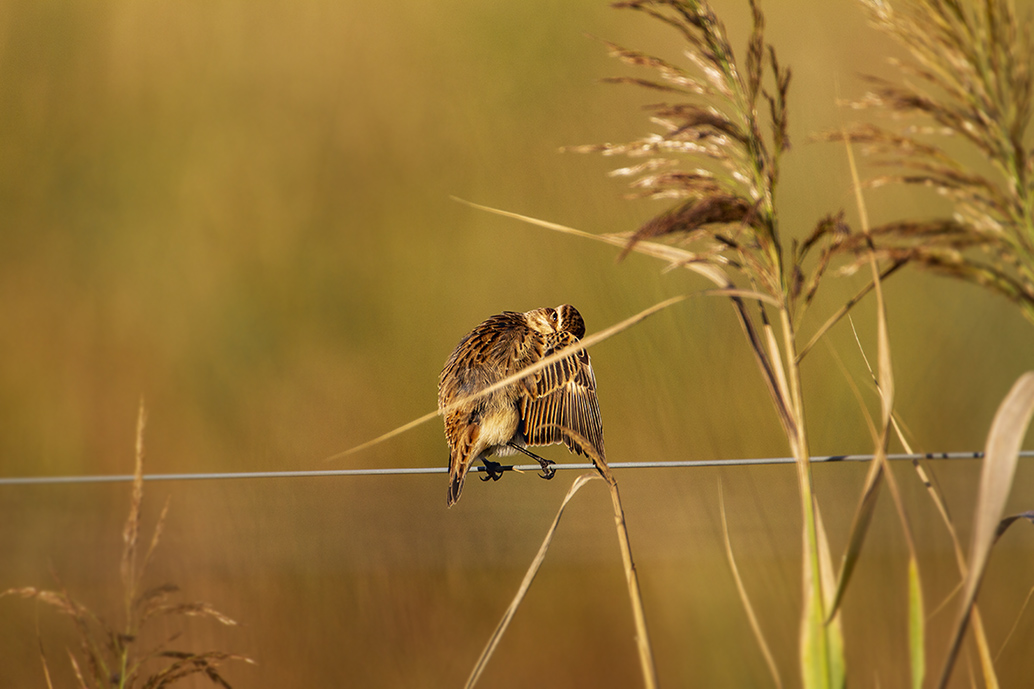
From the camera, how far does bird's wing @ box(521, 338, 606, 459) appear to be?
1.72 metres

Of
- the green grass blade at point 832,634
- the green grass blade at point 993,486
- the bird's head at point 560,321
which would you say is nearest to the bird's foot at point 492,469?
the bird's head at point 560,321

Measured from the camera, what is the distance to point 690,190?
0.84 m

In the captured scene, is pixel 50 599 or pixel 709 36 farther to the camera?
pixel 50 599

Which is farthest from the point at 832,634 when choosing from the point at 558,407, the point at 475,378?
the point at 475,378

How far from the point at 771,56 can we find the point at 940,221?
0.28 metres

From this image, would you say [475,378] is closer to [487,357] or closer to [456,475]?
[487,357]

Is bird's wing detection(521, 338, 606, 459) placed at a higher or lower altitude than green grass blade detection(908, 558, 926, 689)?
higher

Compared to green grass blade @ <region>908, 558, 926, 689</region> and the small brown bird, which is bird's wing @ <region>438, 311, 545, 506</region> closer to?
the small brown bird

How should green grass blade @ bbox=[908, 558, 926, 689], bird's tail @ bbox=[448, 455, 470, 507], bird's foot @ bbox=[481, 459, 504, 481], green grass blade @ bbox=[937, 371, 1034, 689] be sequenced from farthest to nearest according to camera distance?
bird's foot @ bbox=[481, 459, 504, 481] < bird's tail @ bbox=[448, 455, 470, 507] < green grass blade @ bbox=[908, 558, 926, 689] < green grass blade @ bbox=[937, 371, 1034, 689]

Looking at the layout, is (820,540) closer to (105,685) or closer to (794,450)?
(794,450)

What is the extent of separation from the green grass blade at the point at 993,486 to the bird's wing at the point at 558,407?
1052 mm

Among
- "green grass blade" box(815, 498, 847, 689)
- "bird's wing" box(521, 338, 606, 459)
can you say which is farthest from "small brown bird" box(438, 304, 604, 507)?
"green grass blade" box(815, 498, 847, 689)

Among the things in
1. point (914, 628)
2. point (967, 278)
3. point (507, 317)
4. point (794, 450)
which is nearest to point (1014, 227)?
point (967, 278)

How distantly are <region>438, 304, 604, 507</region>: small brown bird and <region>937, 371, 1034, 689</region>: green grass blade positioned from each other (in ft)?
3.34
